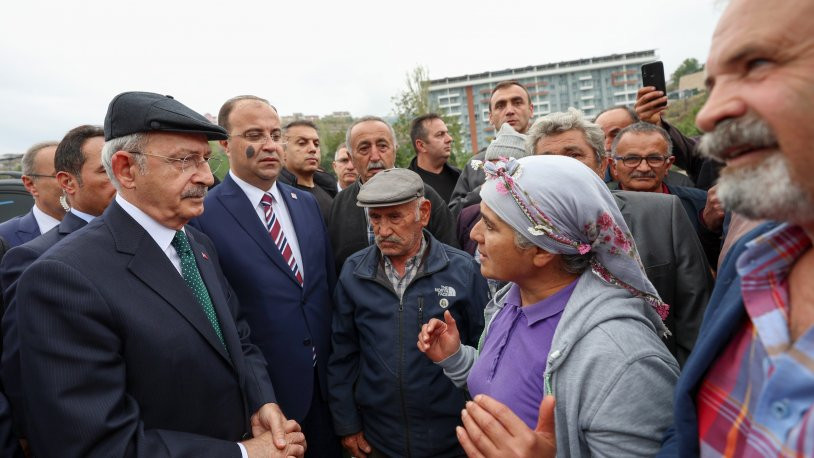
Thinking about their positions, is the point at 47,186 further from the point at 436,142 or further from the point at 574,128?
the point at 574,128

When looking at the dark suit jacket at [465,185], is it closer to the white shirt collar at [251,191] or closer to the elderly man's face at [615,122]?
the elderly man's face at [615,122]

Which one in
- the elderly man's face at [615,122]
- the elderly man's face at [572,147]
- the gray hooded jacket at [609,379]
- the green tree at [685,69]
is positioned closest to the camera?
the gray hooded jacket at [609,379]

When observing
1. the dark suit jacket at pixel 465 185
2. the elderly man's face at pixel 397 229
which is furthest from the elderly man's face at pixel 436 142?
the elderly man's face at pixel 397 229

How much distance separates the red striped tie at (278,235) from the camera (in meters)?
3.39

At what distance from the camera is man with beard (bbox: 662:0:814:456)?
0.97 metres

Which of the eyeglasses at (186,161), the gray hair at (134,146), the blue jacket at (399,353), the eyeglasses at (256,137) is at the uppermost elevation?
the eyeglasses at (256,137)

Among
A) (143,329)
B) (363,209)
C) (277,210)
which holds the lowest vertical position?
(143,329)

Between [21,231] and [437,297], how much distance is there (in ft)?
13.7

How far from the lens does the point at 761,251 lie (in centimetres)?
119

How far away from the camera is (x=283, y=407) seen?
10.6ft

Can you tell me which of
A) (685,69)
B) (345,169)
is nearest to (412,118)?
(345,169)

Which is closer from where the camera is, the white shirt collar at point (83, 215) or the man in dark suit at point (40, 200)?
the white shirt collar at point (83, 215)

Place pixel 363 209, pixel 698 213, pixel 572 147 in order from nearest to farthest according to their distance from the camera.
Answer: pixel 572 147
pixel 698 213
pixel 363 209

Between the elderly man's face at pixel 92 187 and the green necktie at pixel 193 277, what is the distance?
63.8 inches
